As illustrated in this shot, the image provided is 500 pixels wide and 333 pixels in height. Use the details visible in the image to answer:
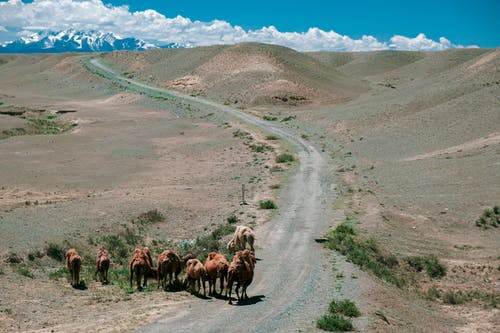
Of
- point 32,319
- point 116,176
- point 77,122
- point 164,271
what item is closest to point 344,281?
point 164,271

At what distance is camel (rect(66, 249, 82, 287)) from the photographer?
19.3m

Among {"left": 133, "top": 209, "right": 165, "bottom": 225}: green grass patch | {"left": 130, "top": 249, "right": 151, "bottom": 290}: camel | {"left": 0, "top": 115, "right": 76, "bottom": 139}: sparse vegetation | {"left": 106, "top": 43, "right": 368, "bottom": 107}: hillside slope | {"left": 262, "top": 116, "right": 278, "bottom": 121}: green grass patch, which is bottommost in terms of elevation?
{"left": 130, "top": 249, "right": 151, "bottom": 290}: camel

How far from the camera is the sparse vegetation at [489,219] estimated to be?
30.6 meters

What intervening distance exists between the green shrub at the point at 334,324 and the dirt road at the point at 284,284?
47 cm

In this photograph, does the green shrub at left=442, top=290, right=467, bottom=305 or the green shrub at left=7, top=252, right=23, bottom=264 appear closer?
the green shrub at left=442, top=290, right=467, bottom=305

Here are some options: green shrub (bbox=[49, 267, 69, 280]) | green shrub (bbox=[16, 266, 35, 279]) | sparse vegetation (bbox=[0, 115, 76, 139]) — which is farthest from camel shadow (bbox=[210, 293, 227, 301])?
sparse vegetation (bbox=[0, 115, 76, 139])

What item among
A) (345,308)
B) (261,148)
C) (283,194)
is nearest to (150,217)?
(283,194)

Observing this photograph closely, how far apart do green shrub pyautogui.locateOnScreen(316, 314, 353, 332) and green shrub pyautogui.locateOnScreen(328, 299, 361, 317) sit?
736 millimetres

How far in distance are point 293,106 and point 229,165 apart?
4822 centimetres

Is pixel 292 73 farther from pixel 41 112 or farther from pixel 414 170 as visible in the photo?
pixel 414 170

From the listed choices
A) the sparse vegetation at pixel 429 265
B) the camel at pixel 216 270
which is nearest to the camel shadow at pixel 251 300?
the camel at pixel 216 270

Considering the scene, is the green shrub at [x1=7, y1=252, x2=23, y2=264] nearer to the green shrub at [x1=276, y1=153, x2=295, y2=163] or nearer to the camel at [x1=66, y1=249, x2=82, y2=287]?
the camel at [x1=66, y1=249, x2=82, y2=287]

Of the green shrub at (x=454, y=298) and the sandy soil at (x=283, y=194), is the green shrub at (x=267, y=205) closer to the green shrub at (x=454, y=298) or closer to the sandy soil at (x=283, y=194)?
the sandy soil at (x=283, y=194)

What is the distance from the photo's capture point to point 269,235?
2795 centimetres
